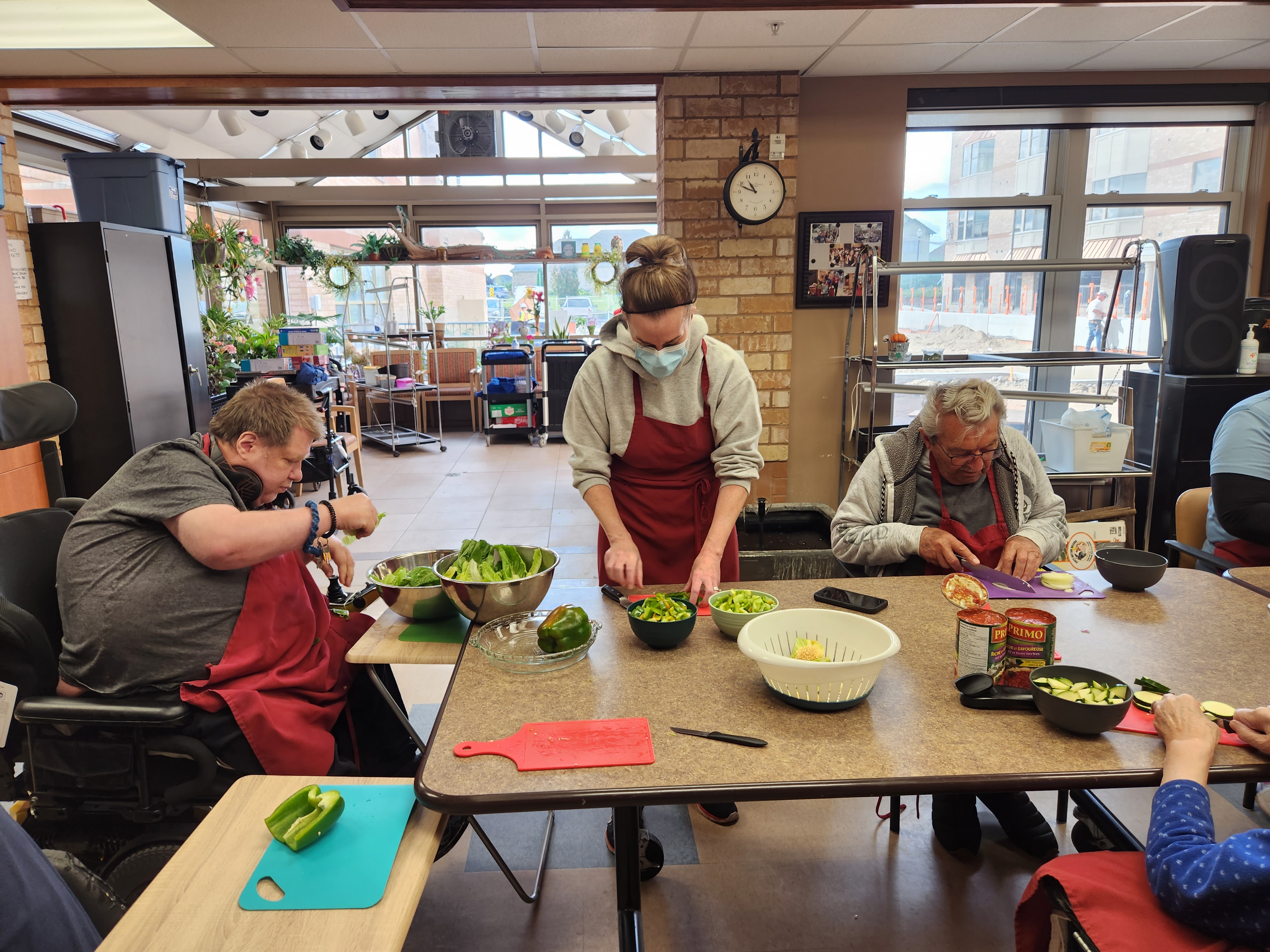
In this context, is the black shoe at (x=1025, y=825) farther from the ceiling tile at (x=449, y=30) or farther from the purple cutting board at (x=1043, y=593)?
the ceiling tile at (x=449, y=30)

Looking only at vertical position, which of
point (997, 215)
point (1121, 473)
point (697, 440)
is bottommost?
point (1121, 473)

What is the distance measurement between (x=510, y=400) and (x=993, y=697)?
26.1 feet

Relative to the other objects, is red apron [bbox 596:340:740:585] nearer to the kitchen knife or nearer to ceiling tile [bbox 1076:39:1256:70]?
the kitchen knife

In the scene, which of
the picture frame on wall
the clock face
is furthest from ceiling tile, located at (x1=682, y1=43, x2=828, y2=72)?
the picture frame on wall

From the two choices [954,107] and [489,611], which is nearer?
[489,611]

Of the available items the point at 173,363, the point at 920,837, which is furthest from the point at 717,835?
the point at 173,363

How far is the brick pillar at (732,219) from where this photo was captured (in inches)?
166

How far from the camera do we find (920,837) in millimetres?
2258

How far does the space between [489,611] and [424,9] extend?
7.31ft

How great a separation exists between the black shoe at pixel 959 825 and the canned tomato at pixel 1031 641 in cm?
87

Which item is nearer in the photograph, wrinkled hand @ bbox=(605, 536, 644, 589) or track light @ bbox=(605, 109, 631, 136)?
wrinkled hand @ bbox=(605, 536, 644, 589)

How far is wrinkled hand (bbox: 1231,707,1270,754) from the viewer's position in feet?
4.01

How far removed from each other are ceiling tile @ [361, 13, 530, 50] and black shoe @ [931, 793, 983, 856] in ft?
11.0

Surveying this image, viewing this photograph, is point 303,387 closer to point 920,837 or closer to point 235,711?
point 235,711
